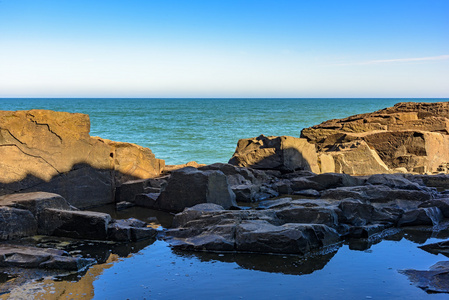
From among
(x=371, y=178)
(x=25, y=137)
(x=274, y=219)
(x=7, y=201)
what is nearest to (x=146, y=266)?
(x=274, y=219)

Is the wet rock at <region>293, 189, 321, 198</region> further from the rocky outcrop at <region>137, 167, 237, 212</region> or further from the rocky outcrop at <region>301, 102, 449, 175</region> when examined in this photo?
the rocky outcrop at <region>301, 102, 449, 175</region>

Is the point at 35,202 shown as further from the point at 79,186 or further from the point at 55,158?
the point at 79,186

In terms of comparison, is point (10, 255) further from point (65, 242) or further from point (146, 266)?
point (146, 266)

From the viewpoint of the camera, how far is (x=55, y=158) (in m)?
7.77

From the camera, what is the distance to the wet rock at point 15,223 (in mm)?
5719

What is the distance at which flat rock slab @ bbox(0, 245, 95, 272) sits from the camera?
15.5 ft

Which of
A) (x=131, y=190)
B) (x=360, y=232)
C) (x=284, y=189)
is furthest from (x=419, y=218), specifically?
(x=131, y=190)

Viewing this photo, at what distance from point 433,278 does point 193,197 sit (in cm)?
417

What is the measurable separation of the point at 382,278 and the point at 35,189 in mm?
5472

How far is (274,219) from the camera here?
20.7 feet

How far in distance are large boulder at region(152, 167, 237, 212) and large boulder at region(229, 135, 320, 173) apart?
3856 millimetres

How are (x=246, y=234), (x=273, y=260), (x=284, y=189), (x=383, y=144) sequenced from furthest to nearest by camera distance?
1. (x=383, y=144)
2. (x=284, y=189)
3. (x=246, y=234)
4. (x=273, y=260)

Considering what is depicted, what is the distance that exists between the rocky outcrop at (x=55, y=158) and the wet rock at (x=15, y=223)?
4.39ft

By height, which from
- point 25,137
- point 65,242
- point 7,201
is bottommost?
point 65,242
